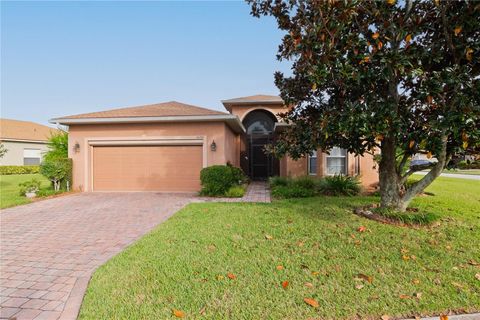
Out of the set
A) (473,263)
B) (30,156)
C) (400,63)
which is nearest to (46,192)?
(400,63)

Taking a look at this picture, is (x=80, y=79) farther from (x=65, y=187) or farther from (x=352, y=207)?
(x=352, y=207)

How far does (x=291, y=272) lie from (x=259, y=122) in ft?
46.2

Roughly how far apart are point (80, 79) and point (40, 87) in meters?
2.48

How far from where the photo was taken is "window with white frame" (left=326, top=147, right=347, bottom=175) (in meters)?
12.4

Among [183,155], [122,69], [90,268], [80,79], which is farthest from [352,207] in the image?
[80,79]

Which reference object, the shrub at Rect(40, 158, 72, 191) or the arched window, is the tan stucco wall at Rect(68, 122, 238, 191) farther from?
the arched window

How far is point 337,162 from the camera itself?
1255cm

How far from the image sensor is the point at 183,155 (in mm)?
11555

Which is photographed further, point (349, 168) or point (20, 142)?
point (20, 142)

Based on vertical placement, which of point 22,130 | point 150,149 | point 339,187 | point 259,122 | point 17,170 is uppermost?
point 22,130

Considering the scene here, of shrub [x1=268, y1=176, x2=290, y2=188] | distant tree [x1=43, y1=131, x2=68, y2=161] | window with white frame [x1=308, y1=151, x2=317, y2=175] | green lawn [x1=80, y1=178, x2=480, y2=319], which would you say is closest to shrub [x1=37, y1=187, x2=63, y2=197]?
distant tree [x1=43, y1=131, x2=68, y2=161]

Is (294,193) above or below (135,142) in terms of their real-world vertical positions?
below

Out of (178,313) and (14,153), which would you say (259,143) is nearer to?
(178,313)

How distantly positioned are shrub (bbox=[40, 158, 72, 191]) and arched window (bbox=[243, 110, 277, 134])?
411 inches
